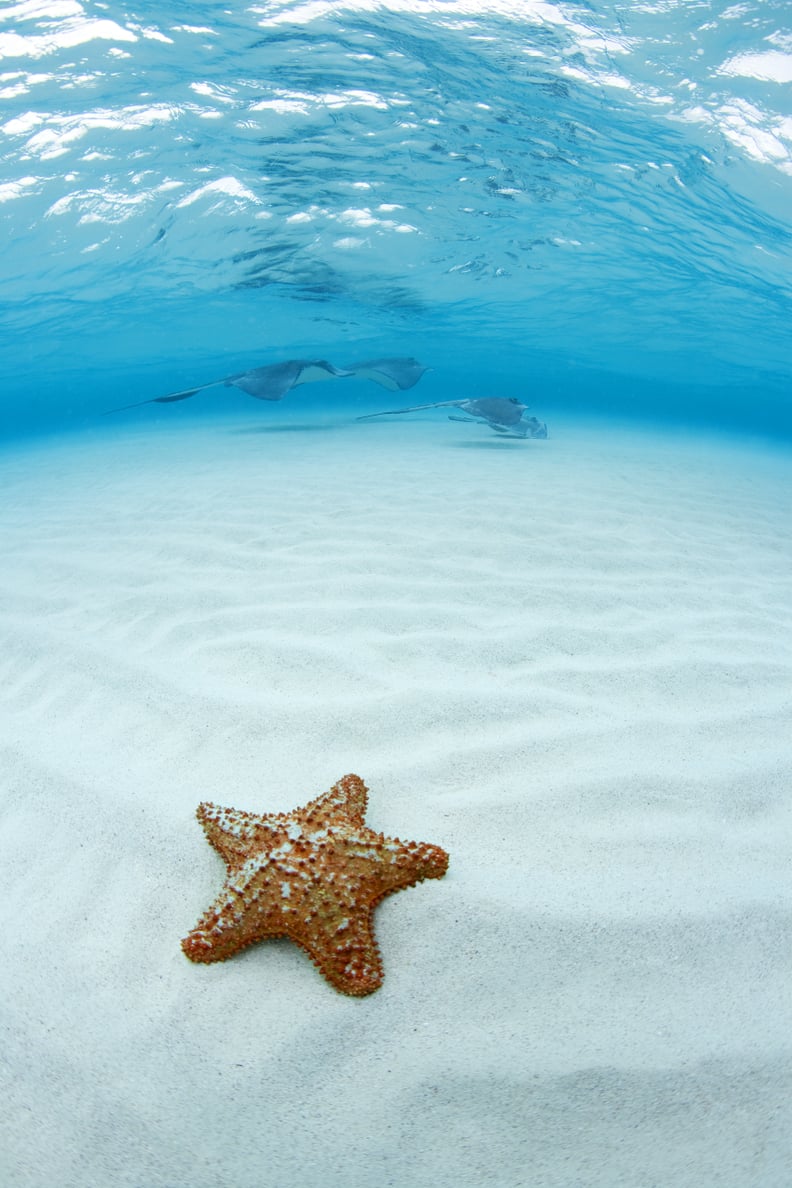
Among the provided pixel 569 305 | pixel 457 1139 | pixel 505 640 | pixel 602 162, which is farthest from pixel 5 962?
pixel 569 305

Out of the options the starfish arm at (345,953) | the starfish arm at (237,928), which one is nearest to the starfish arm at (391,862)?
the starfish arm at (345,953)

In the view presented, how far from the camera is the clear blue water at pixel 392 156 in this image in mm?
10734

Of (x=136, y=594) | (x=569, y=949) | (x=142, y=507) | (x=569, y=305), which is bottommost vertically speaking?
(x=142, y=507)

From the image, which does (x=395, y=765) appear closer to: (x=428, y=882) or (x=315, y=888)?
(x=428, y=882)

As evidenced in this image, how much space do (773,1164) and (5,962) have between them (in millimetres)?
2625

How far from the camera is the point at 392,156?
47.1 feet

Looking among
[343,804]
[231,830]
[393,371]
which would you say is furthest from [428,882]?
[393,371]

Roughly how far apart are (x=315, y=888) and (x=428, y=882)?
0.57 m

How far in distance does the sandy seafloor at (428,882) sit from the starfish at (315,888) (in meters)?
0.14

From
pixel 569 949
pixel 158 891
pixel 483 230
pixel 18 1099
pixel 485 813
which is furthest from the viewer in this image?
pixel 483 230

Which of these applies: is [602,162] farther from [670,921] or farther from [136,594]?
[670,921]

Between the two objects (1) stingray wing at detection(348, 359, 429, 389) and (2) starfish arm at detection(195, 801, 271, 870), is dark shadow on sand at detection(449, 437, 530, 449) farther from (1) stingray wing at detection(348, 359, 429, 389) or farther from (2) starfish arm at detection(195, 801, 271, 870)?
(2) starfish arm at detection(195, 801, 271, 870)

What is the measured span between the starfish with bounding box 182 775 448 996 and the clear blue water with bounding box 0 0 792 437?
528 inches

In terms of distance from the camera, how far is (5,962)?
88.4 inches
